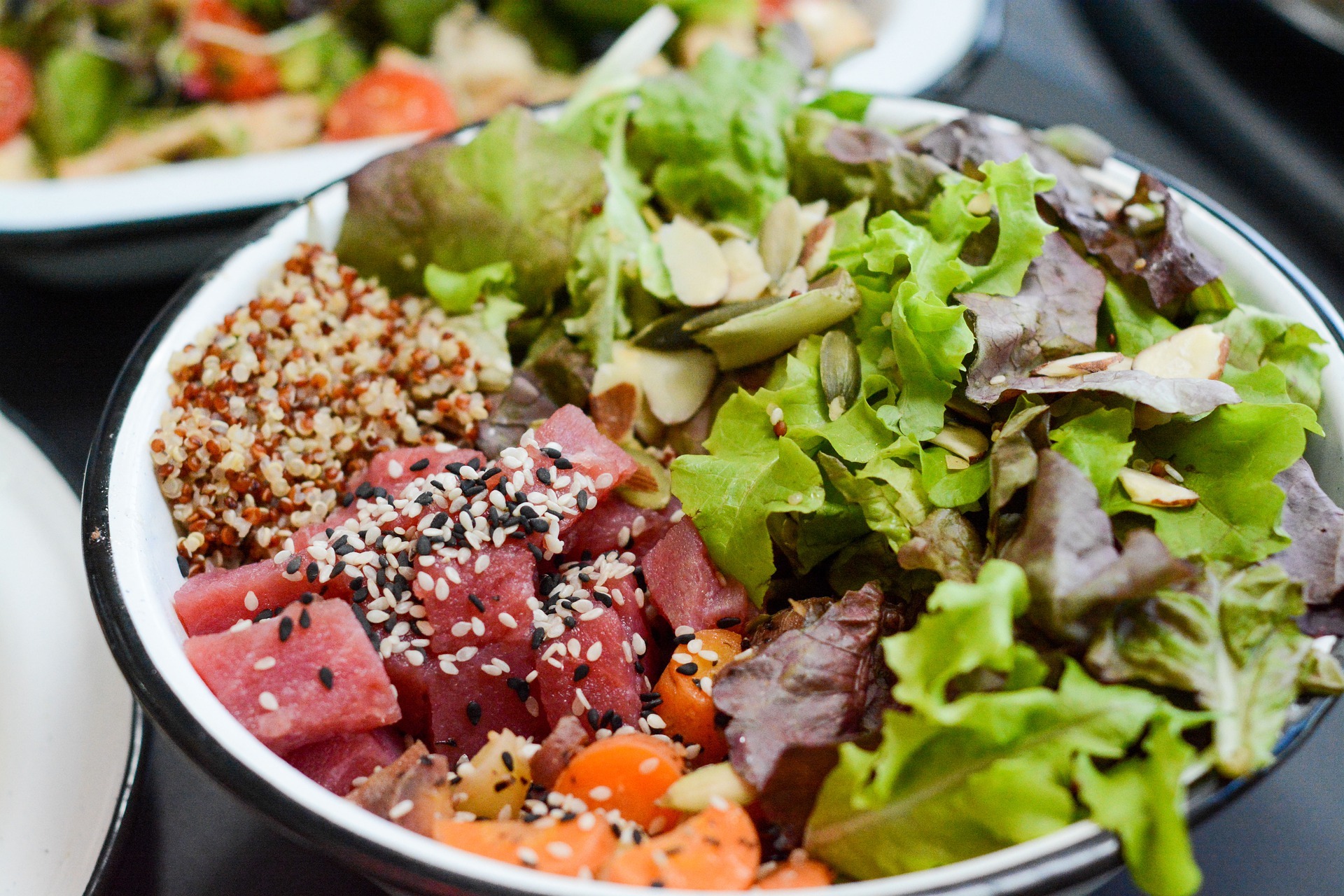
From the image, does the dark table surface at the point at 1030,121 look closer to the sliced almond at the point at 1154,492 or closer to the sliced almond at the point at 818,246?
the sliced almond at the point at 1154,492

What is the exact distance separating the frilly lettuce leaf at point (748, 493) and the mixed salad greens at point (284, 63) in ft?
4.93

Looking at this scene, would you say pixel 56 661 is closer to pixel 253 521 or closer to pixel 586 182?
pixel 253 521

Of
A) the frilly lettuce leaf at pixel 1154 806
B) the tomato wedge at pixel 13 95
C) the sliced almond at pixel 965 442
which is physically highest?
the sliced almond at pixel 965 442

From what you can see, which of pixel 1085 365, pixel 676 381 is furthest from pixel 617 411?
pixel 1085 365

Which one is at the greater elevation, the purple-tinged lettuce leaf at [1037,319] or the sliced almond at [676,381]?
the purple-tinged lettuce leaf at [1037,319]

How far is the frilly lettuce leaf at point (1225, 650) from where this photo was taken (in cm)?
91

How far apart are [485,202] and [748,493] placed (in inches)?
25.7

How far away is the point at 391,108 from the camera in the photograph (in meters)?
2.49

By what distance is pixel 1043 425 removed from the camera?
1120mm

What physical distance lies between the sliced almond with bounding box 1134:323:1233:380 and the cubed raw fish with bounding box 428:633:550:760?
0.79 m

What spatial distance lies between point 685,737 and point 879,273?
0.61 metres

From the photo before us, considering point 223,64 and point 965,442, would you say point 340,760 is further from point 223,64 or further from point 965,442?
point 223,64

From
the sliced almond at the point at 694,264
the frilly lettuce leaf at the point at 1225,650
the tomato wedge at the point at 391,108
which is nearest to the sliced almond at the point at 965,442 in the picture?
the frilly lettuce leaf at the point at 1225,650

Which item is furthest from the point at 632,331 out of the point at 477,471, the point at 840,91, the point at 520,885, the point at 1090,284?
the point at 520,885
